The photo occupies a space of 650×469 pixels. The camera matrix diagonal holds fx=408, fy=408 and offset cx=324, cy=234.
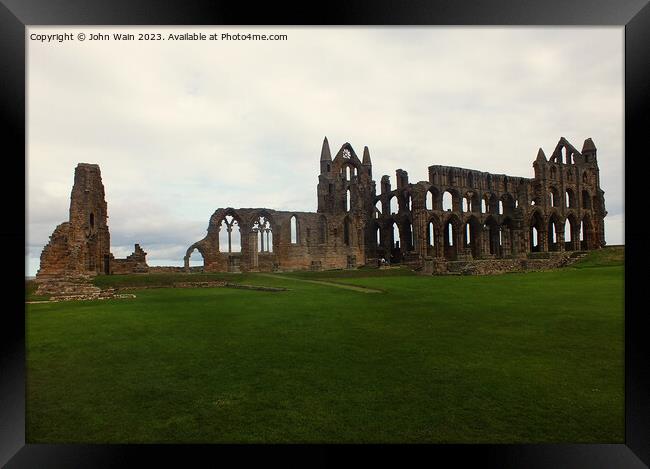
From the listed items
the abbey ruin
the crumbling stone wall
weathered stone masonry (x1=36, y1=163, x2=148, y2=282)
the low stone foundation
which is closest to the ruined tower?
weathered stone masonry (x1=36, y1=163, x2=148, y2=282)

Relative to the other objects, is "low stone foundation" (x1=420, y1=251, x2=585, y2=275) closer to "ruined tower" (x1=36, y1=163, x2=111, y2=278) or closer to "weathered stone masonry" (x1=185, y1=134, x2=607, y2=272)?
"weathered stone masonry" (x1=185, y1=134, x2=607, y2=272)

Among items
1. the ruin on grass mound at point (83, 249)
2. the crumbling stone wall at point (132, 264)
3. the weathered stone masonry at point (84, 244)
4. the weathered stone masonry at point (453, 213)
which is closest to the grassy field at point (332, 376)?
the ruin on grass mound at point (83, 249)

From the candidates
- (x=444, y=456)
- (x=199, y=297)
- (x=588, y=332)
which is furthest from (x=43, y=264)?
(x=588, y=332)

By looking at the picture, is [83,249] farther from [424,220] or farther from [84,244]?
[424,220]

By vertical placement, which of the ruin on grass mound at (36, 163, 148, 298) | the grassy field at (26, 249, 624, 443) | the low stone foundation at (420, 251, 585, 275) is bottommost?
the grassy field at (26, 249, 624, 443)

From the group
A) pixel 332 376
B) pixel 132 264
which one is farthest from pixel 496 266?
pixel 332 376

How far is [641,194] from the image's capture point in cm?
617

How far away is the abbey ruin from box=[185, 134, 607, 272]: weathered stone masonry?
10 cm

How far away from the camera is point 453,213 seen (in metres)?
41.9

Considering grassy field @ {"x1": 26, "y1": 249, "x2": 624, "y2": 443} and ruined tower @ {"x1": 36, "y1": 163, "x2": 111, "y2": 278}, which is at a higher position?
ruined tower @ {"x1": 36, "y1": 163, "x2": 111, "y2": 278}

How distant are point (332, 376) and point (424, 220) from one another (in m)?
34.3

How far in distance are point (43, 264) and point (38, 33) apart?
1538 cm

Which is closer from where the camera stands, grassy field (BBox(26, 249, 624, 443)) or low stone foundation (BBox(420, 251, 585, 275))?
grassy field (BBox(26, 249, 624, 443))

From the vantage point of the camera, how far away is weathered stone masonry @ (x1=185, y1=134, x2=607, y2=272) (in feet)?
124
